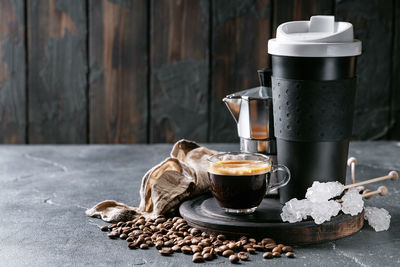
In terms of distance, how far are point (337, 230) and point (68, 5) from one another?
1.32 meters

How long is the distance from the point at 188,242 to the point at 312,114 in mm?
297

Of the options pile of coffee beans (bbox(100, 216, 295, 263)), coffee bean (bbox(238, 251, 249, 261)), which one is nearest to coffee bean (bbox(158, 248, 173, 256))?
pile of coffee beans (bbox(100, 216, 295, 263))

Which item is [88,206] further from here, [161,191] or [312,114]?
[312,114]

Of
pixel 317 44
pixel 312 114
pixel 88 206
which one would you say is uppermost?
pixel 317 44

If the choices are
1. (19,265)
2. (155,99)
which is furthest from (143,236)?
(155,99)

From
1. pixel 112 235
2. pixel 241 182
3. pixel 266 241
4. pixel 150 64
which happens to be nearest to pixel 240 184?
pixel 241 182

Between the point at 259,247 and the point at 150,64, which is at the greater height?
the point at 150,64

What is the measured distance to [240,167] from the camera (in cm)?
108

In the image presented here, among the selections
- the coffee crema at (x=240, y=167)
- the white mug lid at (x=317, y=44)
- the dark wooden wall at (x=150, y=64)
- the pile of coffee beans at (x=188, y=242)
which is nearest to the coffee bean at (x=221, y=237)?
the pile of coffee beans at (x=188, y=242)

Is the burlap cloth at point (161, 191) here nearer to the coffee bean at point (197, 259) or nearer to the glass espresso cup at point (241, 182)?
the glass espresso cup at point (241, 182)

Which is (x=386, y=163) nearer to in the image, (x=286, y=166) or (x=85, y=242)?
(x=286, y=166)

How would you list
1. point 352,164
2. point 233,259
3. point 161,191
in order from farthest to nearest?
1. point 352,164
2. point 161,191
3. point 233,259

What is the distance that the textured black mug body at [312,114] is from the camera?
105 cm

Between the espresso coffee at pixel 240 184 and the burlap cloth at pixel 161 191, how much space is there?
13 cm
